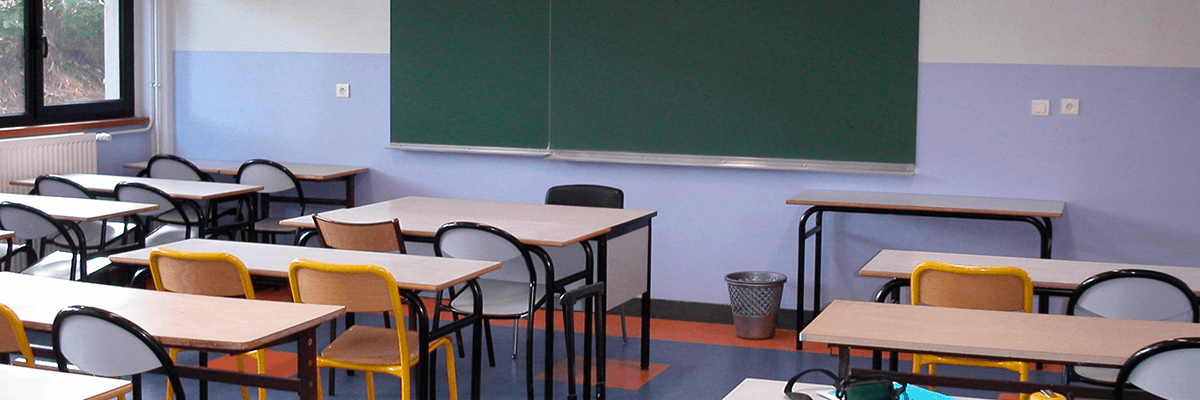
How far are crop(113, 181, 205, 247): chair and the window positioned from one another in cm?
102

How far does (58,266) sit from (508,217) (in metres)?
2.06

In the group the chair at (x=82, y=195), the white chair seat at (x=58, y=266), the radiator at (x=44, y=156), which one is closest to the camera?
the white chair seat at (x=58, y=266)

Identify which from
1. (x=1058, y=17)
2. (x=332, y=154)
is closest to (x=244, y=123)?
(x=332, y=154)

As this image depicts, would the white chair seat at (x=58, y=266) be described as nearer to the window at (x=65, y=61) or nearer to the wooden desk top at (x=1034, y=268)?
the window at (x=65, y=61)

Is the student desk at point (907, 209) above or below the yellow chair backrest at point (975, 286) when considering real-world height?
above

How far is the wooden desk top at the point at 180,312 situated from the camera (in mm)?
2799

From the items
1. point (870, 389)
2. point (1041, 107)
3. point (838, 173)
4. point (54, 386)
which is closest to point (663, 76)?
point (838, 173)

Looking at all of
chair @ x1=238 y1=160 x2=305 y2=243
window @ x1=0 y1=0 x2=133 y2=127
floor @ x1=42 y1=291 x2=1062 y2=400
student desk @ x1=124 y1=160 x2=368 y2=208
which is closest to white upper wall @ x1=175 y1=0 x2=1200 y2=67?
floor @ x1=42 y1=291 x2=1062 y2=400

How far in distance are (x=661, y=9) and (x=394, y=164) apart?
1.93 metres

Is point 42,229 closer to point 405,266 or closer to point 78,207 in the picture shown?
point 78,207

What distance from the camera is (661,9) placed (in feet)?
20.4

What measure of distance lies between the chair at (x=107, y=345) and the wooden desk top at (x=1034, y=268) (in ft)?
7.45

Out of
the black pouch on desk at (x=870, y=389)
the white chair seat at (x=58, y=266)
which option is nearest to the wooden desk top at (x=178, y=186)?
the white chair seat at (x=58, y=266)

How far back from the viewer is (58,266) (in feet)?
17.2
